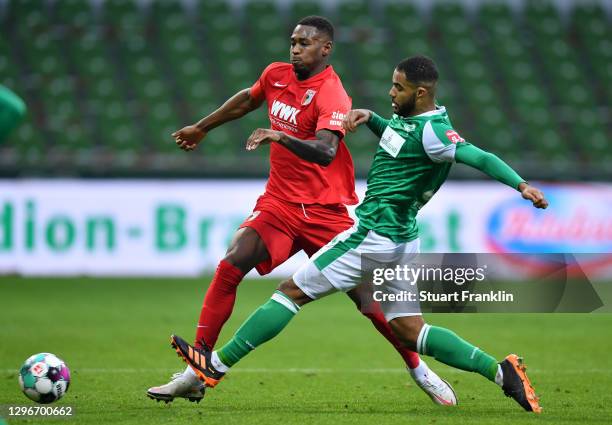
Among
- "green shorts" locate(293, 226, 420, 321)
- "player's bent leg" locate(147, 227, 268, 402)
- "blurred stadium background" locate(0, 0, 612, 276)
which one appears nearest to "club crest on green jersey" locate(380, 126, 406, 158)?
"green shorts" locate(293, 226, 420, 321)

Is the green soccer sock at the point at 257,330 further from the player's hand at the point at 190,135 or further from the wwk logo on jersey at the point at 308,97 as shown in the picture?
the player's hand at the point at 190,135

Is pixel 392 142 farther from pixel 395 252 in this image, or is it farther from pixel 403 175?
pixel 395 252

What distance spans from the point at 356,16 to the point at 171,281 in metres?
8.97

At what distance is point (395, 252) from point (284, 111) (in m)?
1.33

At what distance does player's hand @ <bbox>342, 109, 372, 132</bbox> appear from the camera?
6.05 metres

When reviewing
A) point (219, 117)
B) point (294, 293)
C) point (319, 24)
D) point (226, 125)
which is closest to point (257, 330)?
point (294, 293)

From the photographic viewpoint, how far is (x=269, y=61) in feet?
67.5

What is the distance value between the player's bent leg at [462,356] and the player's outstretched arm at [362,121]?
3.74ft

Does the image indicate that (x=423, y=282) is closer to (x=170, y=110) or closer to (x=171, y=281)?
(x=171, y=281)

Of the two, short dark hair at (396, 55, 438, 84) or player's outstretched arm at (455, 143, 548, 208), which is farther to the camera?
short dark hair at (396, 55, 438, 84)

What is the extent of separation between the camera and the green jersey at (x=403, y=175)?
605 centimetres

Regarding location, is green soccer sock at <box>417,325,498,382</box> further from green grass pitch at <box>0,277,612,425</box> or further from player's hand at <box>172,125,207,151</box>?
player's hand at <box>172,125,207,151</box>

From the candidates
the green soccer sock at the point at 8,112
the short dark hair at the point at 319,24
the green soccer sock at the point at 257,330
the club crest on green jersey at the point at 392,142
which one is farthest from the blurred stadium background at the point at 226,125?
the green soccer sock at the point at 8,112

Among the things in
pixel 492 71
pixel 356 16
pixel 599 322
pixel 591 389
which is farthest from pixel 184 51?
pixel 591 389
